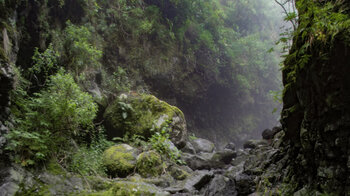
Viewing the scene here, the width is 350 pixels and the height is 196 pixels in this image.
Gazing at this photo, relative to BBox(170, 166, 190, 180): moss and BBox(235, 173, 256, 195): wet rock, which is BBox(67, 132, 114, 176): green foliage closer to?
BBox(170, 166, 190, 180): moss

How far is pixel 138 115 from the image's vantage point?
24.2ft

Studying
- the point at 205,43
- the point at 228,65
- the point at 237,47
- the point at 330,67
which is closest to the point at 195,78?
the point at 205,43

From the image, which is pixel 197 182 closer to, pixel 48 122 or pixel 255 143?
pixel 48 122

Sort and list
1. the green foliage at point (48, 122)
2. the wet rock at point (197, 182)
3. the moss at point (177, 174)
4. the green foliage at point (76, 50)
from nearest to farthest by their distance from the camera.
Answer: the green foliage at point (48, 122) < the wet rock at point (197, 182) < the moss at point (177, 174) < the green foliage at point (76, 50)

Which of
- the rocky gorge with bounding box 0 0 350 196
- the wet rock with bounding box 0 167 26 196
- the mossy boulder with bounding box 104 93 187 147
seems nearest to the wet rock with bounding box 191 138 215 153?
the rocky gorge with bounding box 0 0 350 196

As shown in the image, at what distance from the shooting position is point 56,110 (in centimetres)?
394

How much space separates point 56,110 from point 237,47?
16547mm

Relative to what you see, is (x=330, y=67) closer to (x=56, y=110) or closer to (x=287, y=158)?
(x=287, y=158)

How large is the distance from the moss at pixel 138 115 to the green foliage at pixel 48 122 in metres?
Result: 2.48

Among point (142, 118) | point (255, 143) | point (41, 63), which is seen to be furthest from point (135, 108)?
point (255, 143)

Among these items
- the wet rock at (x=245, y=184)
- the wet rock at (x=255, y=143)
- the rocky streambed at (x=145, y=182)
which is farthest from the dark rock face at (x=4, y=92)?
the wet rock at (x=255, y=143)

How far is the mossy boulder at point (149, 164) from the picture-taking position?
519 cm

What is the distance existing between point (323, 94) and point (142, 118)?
18.1 ft

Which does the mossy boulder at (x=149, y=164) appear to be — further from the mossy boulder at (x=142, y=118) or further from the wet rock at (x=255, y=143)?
the wet rock at (x=255, y=143)
